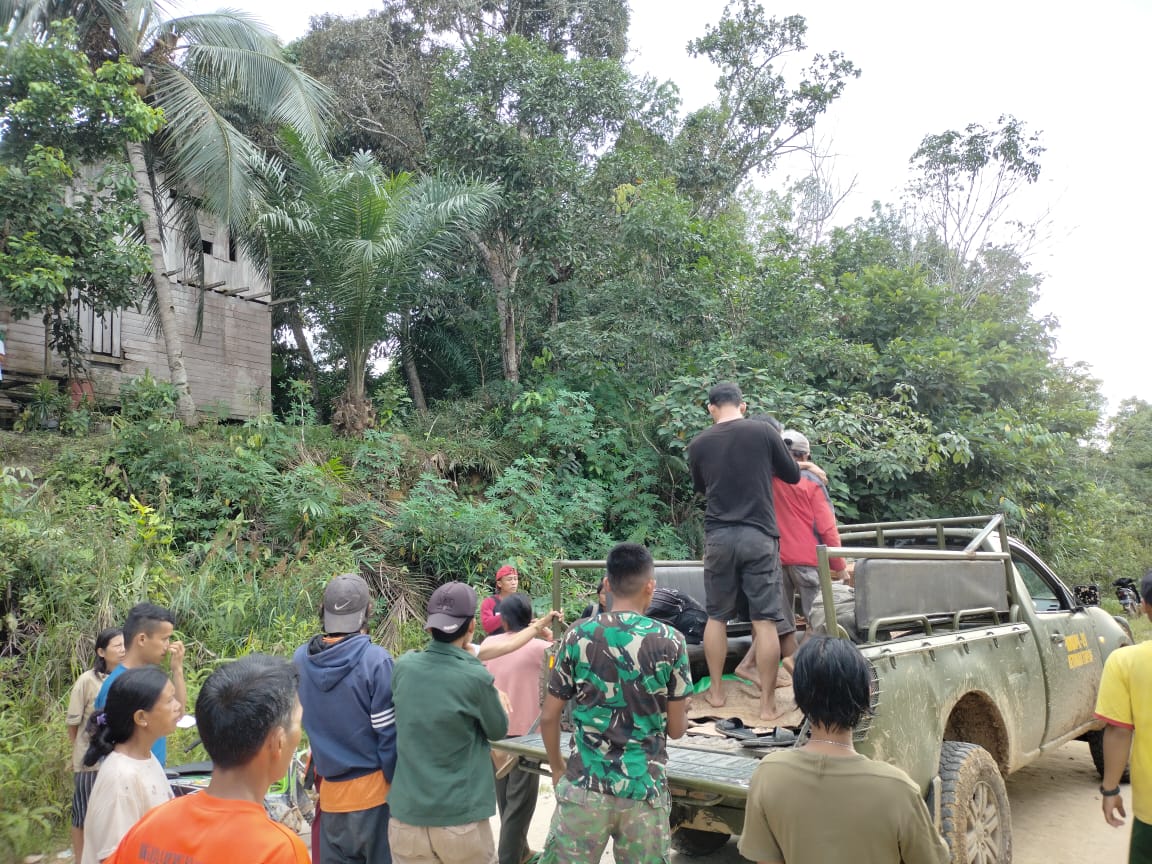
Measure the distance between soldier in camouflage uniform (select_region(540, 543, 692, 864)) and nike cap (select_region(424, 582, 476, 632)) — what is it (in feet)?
1.34

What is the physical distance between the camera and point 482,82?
44.7 ft

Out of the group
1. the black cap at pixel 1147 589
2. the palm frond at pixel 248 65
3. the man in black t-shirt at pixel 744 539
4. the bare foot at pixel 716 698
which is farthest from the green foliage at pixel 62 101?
the black cap at pixel 1147 589

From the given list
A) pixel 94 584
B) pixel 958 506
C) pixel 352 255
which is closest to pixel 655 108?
pixel 352 255

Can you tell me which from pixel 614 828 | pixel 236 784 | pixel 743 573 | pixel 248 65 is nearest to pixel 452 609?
pixel 614 828

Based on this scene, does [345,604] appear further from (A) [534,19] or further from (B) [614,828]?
(A) [534,19]

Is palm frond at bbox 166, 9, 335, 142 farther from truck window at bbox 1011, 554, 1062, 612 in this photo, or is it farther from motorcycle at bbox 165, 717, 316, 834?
truck window at bbox 1011, 554, 1062, 612

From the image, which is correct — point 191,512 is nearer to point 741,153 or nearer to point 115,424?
point 115,424

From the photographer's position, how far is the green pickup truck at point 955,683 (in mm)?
3459

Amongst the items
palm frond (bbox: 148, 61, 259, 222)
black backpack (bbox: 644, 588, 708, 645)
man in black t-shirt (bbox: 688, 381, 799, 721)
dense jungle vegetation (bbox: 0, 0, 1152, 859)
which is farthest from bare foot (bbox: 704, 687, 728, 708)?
palm frond (bbox: 148, 61, 259, 222)

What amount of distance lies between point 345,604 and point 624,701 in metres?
1.16

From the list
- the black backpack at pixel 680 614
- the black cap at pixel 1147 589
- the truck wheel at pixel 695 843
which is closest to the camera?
the black cap at pixel 1147 589

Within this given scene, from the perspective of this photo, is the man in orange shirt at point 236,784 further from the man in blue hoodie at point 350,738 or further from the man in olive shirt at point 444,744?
the man in blue hoodie at point 350,738

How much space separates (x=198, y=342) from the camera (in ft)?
49.2

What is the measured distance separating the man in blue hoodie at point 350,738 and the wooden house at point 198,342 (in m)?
11.1
